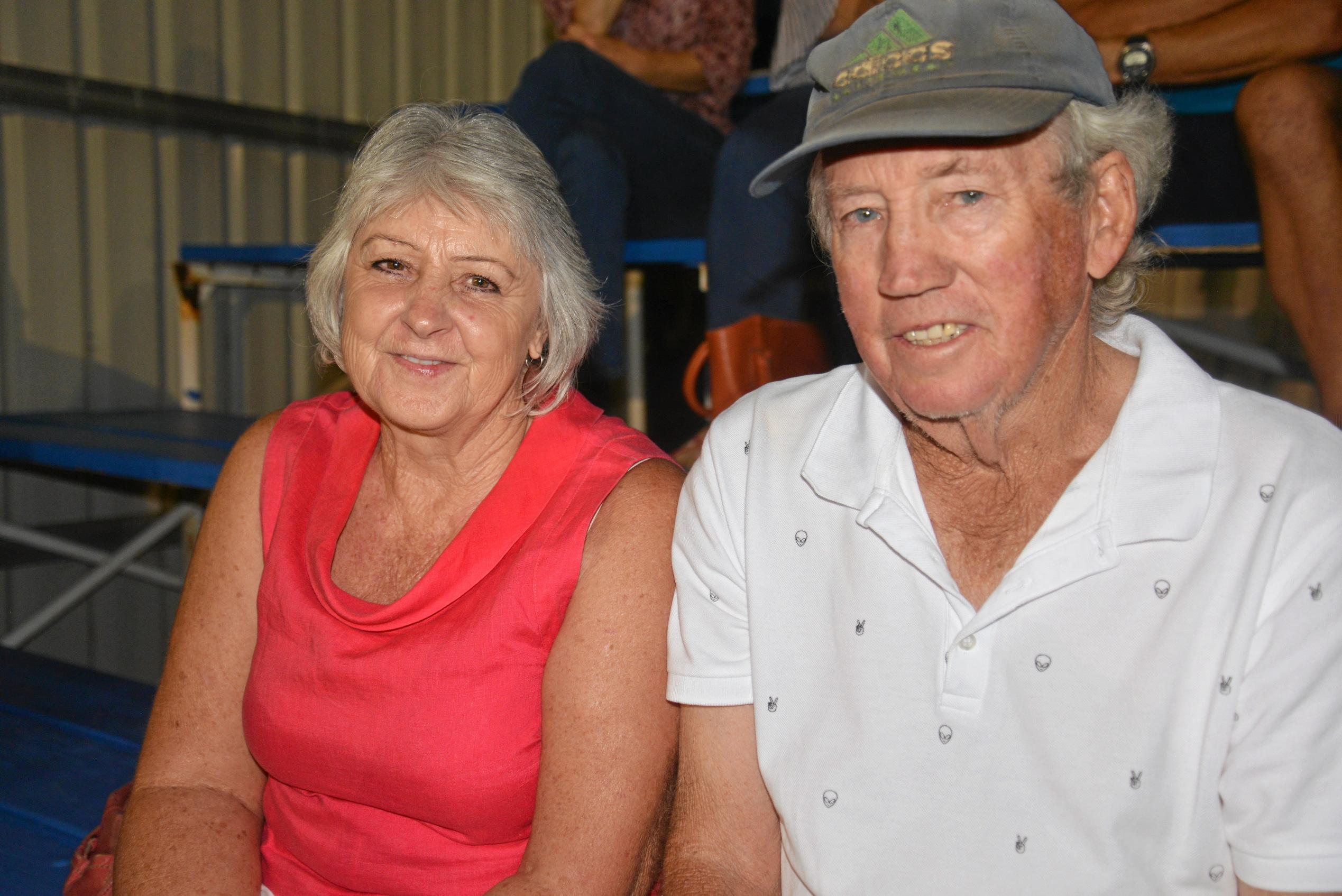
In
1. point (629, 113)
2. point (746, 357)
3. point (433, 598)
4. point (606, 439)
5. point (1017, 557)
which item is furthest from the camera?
point (629, 113)

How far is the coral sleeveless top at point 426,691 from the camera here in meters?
1.29

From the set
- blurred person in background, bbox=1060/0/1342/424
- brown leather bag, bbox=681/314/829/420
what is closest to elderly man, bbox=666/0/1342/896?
blurred person in background, bbox=1060/0/1342/424

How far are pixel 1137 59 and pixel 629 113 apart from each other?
1157 millimetres

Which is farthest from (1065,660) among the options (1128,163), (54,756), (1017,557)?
(54,756)

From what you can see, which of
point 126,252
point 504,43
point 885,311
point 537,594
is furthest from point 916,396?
point 504,43

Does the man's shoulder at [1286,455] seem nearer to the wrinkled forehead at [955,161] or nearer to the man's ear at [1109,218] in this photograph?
the man's ear at [1109,218]

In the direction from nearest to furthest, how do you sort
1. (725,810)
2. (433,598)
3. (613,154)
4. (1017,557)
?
1. (1017,557)
2. (725,810)
3. (433,598)
4. (613,154)

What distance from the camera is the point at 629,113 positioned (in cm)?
258

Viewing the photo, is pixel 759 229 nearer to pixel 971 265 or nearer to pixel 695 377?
pixel 695 377

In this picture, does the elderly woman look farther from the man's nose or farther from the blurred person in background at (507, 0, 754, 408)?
the blurred person in background at (507, 0, 754, 408)

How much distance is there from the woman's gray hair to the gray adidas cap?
19.1 inches

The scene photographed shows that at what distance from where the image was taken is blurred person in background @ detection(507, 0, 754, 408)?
2.43 meters

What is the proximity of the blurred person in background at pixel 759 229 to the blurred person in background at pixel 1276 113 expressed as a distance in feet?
1.74

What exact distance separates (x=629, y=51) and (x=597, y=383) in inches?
34.8
